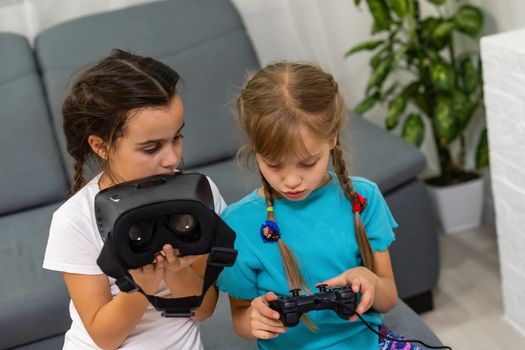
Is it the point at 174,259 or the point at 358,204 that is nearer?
the point at 174,259

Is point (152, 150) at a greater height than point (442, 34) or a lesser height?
greater

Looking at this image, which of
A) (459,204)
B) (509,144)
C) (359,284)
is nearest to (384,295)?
(359,284)

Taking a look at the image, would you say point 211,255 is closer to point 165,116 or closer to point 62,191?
point 165,116

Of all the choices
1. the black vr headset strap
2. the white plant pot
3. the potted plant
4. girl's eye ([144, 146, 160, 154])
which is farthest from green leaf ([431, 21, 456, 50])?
the black vr headset strap

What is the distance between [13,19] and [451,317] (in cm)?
164

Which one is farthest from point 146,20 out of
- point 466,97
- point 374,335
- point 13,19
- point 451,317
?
point 374,335

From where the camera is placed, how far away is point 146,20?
2.54 m

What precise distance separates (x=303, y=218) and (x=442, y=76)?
3.96 feet

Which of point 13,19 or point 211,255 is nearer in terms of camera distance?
point 211,255

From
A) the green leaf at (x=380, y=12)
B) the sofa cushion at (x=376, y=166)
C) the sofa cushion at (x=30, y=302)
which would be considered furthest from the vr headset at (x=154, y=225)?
the green leaf at (x=380, y=12)

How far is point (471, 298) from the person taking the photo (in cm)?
241

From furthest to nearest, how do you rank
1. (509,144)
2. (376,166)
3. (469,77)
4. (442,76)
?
(469,77)
(442,76)
(376,166)
(509,144)

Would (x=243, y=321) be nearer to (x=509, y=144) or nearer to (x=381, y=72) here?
(x=509, y=144)

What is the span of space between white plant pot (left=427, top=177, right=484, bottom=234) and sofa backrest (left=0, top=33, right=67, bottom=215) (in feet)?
4.02
